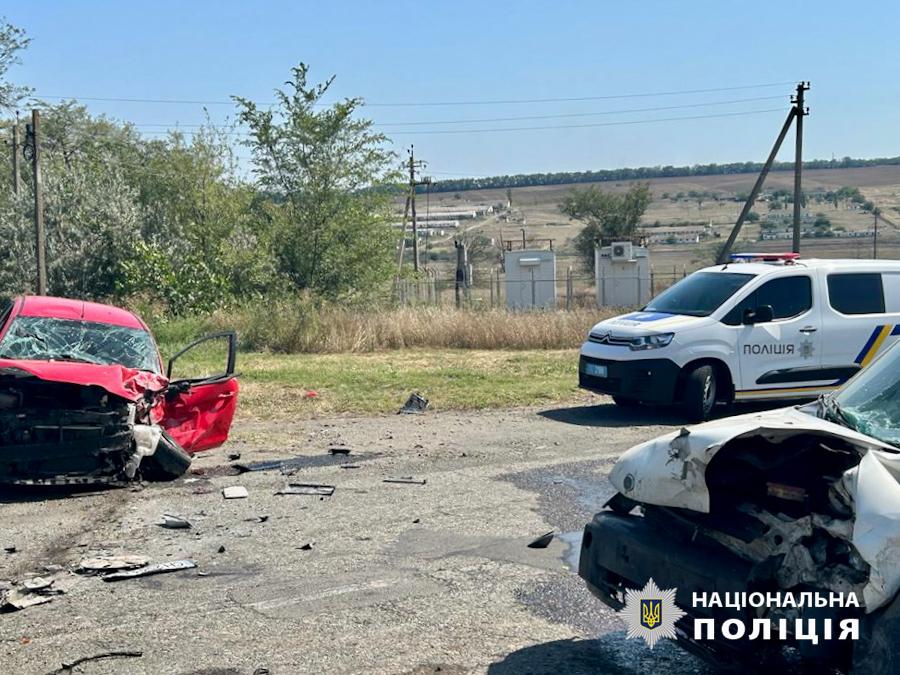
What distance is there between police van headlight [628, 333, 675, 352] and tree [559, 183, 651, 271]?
135ft

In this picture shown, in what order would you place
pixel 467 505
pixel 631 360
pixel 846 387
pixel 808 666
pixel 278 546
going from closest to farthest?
pixel 808 666, pixel 846 387, pixel 278 546, pixel 467 505, pixel 631 360

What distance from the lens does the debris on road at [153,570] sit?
20.2ft

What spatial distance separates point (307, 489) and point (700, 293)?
6341mm

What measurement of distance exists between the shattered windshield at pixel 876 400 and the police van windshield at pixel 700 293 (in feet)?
24.7

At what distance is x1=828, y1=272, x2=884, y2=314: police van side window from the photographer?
12.5 meters

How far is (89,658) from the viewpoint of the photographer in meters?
4.80

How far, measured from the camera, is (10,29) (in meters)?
36.6

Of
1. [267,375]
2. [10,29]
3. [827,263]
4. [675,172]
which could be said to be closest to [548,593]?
[827,263]

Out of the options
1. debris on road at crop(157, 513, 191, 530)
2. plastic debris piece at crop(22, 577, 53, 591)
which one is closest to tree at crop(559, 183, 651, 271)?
debris on road at crop(157, 513, 191, 530)

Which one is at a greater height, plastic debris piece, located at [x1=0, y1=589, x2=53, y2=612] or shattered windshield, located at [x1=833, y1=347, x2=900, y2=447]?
shattered windshield, located at [x1=833, y1=347, x2=900, y2=447]

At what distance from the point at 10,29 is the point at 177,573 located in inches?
1423

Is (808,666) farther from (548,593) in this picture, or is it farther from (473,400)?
(473,400)

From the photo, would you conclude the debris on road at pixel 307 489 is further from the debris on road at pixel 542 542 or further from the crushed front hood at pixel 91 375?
the debris on road at pixel 542 542

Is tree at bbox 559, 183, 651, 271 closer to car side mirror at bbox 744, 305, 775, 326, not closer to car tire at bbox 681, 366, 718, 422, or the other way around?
car side mirror at bbox 744, 305, 775, 326
